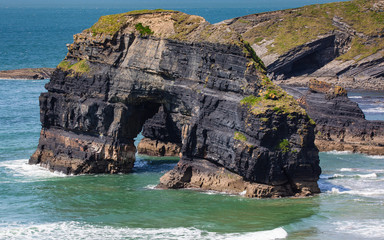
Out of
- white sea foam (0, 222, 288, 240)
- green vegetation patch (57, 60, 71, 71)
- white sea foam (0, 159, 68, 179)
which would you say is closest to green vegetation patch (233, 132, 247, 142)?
white sea foam (0, 222, 288, 240)

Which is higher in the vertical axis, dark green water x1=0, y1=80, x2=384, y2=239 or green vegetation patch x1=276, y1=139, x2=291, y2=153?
green vegetation patch x1=276, y1=139, x2=291, y2=153

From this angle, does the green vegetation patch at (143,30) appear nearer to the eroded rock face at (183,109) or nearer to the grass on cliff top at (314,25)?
the eroded rock face at (183,109)

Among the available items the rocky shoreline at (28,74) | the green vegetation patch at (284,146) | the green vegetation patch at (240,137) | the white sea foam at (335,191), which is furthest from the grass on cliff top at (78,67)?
the rocky shoreline at (28,74)

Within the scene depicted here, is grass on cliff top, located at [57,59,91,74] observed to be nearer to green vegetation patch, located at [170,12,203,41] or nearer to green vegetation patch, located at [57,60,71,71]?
green vegetation patch, located at [57,60,71,71]

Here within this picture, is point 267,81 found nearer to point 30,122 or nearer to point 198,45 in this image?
point 198,45

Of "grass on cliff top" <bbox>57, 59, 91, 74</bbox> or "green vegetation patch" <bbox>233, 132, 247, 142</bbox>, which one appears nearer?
"green vegetation patch" <bbox>233, 132, 247, 142</bbox>

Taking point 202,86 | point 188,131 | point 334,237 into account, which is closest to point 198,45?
point 202,86
